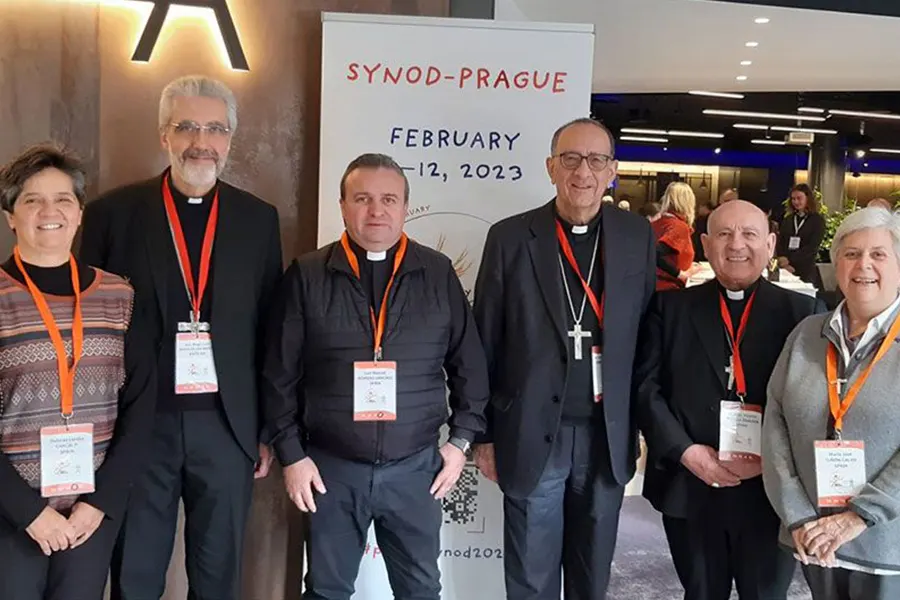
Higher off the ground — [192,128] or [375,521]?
[192,128]

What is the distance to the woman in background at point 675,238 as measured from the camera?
16.4 ft

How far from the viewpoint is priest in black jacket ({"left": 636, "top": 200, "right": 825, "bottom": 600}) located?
2195 mm

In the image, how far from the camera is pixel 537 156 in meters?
2.93

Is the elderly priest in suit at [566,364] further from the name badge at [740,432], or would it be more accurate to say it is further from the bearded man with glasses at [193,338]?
the bearded man with glasses at [193,338]

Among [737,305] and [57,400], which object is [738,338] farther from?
[57,400]

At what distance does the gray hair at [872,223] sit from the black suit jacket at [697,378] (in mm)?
282

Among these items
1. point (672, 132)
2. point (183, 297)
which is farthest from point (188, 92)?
point (672, 132)

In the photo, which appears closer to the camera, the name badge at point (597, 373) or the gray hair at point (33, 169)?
the gray hair at point (33, 169)

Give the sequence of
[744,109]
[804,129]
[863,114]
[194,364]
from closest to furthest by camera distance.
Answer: [194,364] < [863,114] < [744,109] < [804,129]

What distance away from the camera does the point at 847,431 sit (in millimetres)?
1929

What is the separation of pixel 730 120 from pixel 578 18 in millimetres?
10365

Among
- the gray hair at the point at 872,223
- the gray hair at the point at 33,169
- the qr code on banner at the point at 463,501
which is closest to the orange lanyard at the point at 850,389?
the gray hair at the point at 872,223

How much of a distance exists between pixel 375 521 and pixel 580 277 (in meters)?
0.95

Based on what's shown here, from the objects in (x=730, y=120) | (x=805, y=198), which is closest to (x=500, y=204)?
(x=805, y=198)
